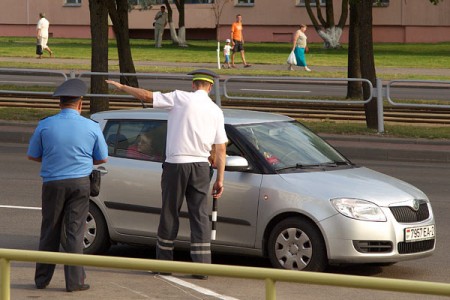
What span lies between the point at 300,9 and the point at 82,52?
16.5 meters

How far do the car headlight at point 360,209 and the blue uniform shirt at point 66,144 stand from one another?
2.21 meters

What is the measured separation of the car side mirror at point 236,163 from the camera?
948cm

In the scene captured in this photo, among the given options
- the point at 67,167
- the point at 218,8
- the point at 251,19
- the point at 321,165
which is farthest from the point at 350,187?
the point at 251,19

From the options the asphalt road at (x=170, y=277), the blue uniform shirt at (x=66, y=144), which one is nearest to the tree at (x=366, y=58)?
the asphalt road at (x=170, y=277)

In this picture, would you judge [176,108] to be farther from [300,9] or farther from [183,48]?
[300,9]

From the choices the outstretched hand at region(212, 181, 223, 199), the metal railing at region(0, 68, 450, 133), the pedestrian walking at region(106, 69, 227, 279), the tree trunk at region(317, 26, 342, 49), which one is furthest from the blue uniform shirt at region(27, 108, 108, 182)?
the tree trunk at region(317, 26, 342, 49)

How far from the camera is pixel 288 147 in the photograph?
1010 cm

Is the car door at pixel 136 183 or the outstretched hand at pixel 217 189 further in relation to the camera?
the car door at pixel 136 183

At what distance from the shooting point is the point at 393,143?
20297 millimetres

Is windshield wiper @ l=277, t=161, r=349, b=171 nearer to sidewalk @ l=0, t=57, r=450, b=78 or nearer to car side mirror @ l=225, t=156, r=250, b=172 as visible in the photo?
car side mirror @ l=225, t=156, r=250, b=172

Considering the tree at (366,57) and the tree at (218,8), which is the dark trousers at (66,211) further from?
the tree at (218,8)

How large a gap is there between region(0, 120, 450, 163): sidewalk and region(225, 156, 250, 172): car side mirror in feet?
32.7

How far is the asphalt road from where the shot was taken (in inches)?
180

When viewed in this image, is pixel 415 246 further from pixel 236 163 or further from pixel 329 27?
pixel 329 27
